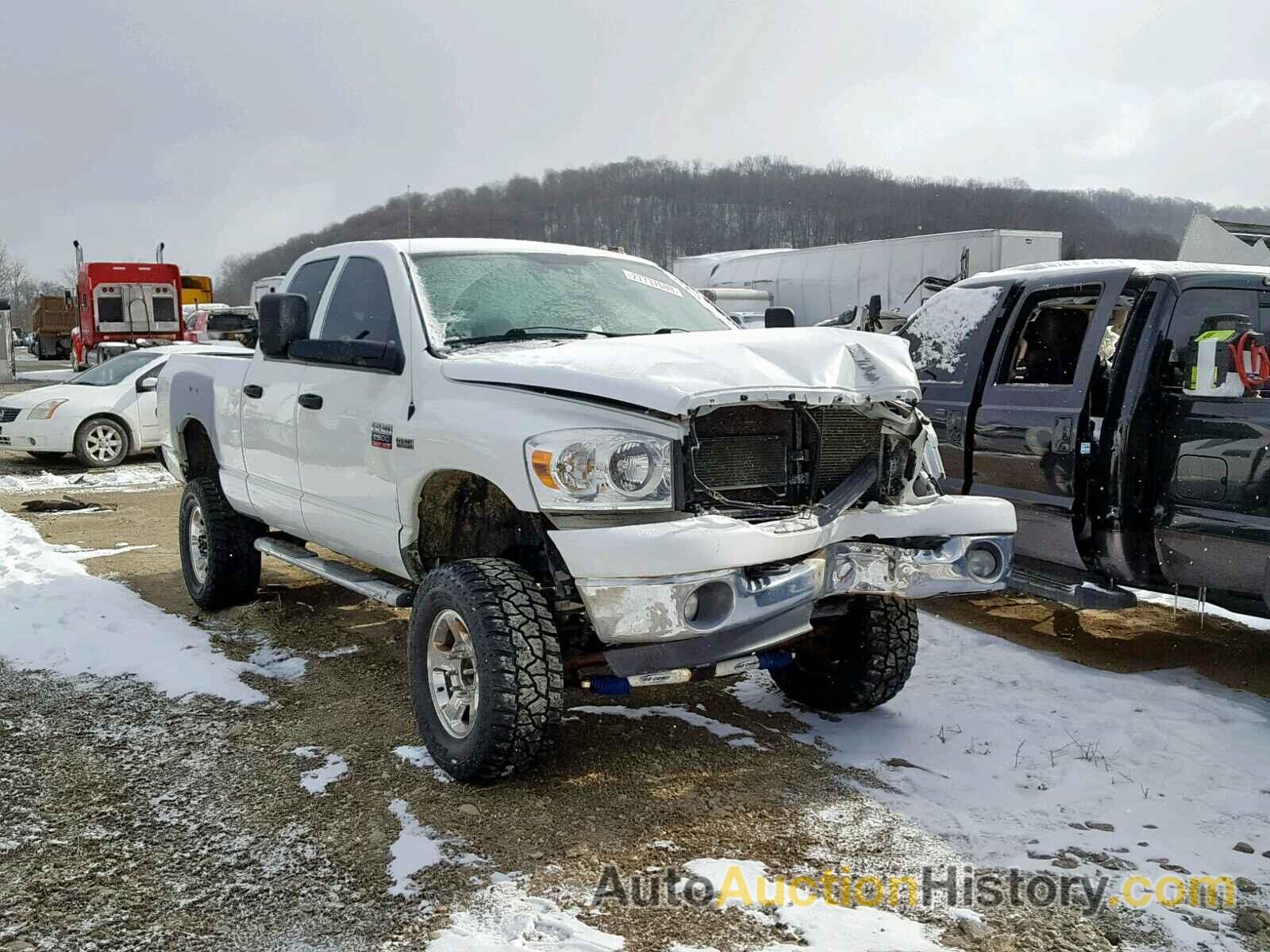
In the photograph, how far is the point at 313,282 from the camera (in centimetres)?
552

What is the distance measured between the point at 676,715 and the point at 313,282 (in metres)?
2.82

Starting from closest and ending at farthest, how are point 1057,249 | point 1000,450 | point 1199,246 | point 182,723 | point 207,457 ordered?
point 182,723 → point 1000,450 → point 207,457 → point 1199,246 → point 1057,249

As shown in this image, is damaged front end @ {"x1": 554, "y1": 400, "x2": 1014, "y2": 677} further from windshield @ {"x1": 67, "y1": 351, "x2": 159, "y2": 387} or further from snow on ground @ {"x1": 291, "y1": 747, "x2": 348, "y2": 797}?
windshield @ {"x1": 67, "y1": 351, "x2": 159, "y2": 387}

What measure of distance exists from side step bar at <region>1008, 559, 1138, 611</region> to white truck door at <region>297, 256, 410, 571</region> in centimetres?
290

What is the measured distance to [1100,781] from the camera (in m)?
3.98

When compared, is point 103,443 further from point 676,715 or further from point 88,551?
point 676,715

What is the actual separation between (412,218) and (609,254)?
955 mm

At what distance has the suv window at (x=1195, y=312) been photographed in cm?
519

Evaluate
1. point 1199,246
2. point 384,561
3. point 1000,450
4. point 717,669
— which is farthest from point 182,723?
point 1199,246

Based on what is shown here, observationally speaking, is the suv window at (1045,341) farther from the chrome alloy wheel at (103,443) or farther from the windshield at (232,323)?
the chrome alloy wheel at (103,443)

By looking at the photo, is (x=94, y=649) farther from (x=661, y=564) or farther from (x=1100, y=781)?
(x=1100, y=781)

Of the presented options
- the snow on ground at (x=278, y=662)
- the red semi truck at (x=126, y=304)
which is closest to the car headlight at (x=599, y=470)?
the snow on ground at (x=278, y=662)

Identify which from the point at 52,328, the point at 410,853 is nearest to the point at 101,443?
the point at 410,853

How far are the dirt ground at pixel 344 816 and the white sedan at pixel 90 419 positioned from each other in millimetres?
8729
